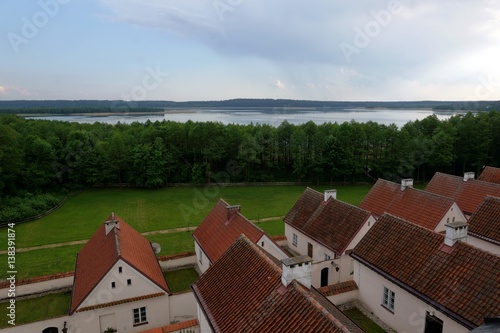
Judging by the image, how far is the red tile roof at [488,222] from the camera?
19.4 metres

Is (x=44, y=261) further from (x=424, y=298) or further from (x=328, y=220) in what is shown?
(x=424, y=298)

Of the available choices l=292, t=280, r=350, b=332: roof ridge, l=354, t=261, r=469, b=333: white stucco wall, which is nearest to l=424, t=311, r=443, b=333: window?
l=354, t=261, r=469, b=333: white stucco wall

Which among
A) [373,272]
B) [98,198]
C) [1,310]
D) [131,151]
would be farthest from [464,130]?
[1,310]

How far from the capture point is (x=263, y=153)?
56.1 meters

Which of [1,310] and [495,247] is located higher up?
[495,247]

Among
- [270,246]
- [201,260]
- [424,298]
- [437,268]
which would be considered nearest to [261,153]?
[201,260]

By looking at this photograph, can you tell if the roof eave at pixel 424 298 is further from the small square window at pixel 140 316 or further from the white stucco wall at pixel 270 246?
the small square window at pixel 140 316

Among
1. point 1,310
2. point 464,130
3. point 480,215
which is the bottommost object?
point 1,310

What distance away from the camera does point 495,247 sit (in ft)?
62.6

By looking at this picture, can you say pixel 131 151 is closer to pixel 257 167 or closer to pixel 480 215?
pixel 257 167

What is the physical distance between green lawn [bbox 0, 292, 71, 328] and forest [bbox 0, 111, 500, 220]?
1220 inches

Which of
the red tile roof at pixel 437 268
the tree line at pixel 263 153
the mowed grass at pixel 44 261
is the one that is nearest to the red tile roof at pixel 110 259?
the mowed grass at pixel 44 261

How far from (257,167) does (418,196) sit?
3260cm

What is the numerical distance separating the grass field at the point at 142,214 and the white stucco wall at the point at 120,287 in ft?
32.2
